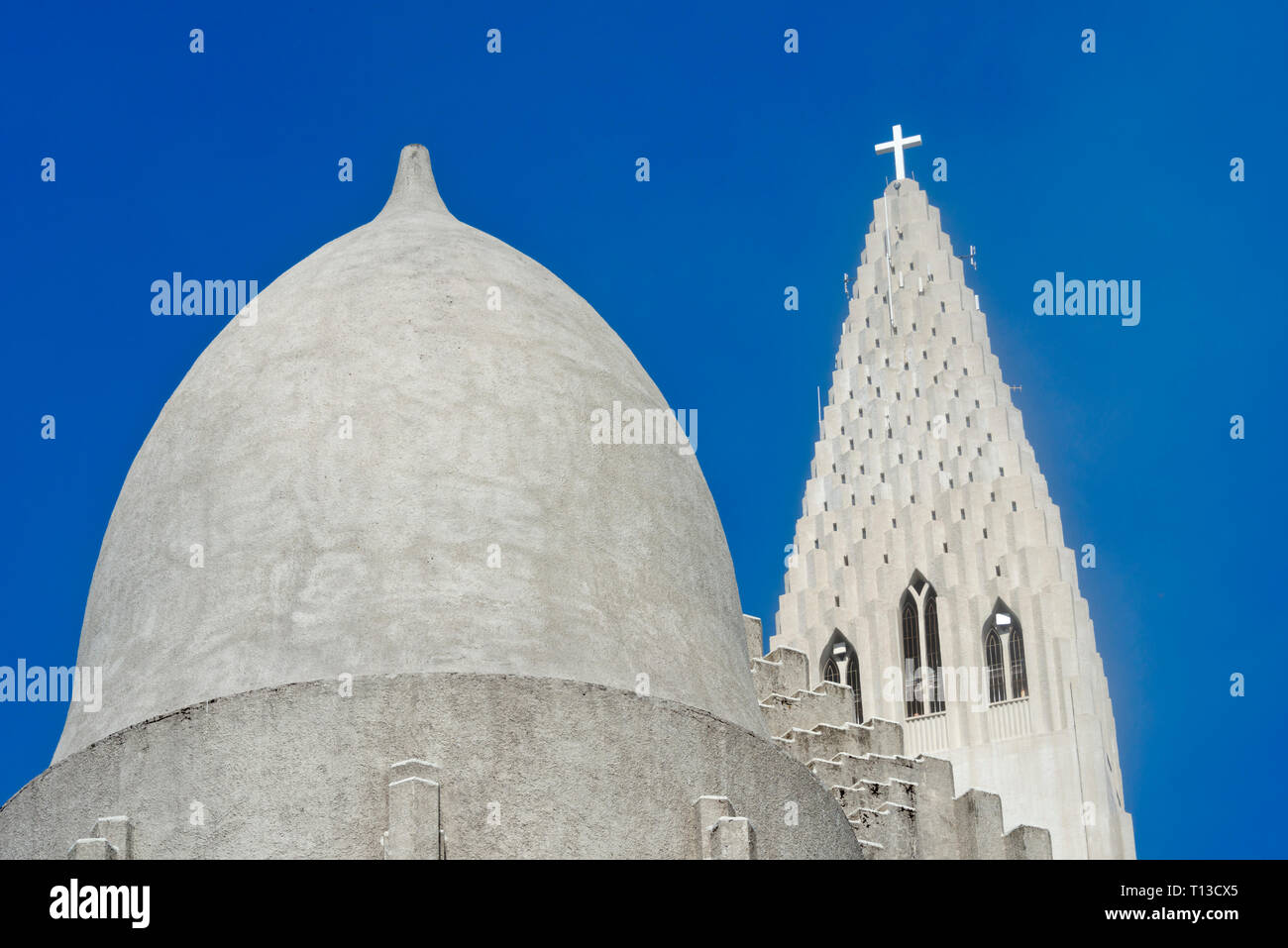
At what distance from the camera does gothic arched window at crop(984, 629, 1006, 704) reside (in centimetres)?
6297

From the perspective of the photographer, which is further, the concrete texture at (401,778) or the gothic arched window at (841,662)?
the gothic arched window at (841,662)

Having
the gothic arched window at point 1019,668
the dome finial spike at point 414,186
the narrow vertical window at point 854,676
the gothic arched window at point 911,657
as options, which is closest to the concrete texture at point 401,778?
the dome finial spike at point 414,186

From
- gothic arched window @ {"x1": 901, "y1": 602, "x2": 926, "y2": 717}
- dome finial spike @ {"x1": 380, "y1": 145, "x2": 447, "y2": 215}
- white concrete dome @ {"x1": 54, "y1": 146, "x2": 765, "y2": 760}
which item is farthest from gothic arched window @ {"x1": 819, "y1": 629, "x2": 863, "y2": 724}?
white concrete dome @ {"x1": 54, "y1": 146, "x2": 765, "y2": 760}

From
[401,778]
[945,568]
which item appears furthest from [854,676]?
[401,778]

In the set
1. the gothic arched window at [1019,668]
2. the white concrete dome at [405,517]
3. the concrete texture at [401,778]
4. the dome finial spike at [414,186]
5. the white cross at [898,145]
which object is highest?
the white cross at [898,145]

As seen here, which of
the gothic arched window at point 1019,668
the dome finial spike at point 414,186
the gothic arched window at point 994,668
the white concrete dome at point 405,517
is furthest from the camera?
the gothic arched window at point 994,668

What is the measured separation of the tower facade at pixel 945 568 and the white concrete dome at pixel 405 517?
43.1 metres

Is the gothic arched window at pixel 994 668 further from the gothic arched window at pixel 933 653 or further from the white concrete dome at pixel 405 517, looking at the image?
the white concrete dome at pixel 405 517

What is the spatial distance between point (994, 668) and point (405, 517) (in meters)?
52.6

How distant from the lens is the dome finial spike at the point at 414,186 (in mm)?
16766

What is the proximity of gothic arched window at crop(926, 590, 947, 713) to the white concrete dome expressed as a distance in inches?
1992

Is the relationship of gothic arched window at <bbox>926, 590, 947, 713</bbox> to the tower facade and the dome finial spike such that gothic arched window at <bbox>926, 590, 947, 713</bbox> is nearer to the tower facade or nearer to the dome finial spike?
the tower facade

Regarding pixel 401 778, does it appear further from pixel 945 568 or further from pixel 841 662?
pixel 841 662
